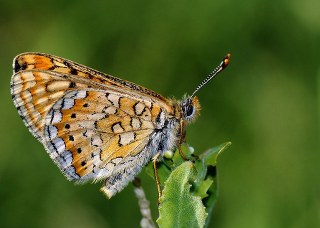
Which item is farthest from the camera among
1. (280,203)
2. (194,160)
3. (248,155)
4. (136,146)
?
(248,155)

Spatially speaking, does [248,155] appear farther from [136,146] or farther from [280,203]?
[136,146]

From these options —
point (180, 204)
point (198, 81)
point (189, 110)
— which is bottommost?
point (180, 204)

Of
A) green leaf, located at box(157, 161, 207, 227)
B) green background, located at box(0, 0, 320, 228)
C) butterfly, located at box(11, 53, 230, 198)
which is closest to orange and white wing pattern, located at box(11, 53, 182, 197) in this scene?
butterfly, located at box(11, 53, 230, 198)

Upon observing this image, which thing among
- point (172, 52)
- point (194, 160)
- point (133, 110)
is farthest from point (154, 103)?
point (172, 52)

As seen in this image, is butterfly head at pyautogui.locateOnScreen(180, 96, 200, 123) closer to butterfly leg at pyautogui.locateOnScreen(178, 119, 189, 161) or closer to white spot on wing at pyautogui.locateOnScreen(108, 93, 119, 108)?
butterfly leg at pyautogui.locateOnScreen(178, 119, 189, 161)

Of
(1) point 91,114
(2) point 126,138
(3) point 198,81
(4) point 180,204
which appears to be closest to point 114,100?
(1) point 91,114

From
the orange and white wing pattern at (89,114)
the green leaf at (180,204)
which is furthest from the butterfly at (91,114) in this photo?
the green leaf at (180,204)

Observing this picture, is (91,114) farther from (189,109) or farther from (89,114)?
(189,109)
